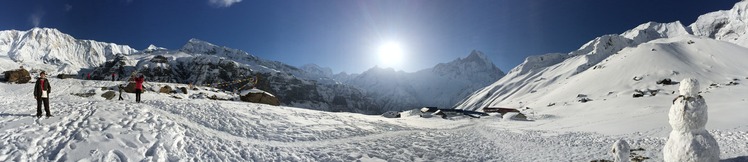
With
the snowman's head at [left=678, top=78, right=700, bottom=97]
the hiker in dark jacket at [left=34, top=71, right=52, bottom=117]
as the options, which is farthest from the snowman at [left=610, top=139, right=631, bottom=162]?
the hiker in dark jacket at [left=34, top=71, right=52, bottom=117]

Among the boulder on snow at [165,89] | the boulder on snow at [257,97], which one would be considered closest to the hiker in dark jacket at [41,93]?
the boulder on snow at [257,97]

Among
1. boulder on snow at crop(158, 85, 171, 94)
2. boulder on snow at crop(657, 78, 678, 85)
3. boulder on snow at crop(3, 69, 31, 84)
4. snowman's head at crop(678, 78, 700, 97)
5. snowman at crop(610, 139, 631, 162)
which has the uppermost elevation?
boulder on snow at crop(3, 69, 31, 84)

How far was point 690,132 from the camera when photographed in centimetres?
1109

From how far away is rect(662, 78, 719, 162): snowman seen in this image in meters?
10.8

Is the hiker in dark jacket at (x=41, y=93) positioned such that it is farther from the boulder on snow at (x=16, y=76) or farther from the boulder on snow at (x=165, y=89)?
the boulder on snow at (x=16, y=76)

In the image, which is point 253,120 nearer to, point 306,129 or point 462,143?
point 306,129

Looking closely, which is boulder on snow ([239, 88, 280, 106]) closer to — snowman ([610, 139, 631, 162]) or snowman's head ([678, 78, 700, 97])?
snowman ([610, 139, 631, 162])

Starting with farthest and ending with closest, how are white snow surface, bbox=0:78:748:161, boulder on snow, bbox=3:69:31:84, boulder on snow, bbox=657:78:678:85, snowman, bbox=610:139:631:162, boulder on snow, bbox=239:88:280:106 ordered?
boulder on snow, bbox=657:78:678:85
boulder on snow, bbox=3:69:31:84
boulder on snow, bbox=239:88:280:106
white snow surface, bbox=0:78:748:161
snowman, bbox=610:139:631:162

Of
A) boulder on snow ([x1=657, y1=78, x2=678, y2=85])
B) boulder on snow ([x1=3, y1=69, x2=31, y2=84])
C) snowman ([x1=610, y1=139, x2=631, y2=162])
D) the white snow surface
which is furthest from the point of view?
boulder on snow ([x1=657, y1=78, x2=678, y2=85])

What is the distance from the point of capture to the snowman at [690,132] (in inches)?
424

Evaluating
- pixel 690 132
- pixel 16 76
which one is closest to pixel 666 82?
pixel 690 132

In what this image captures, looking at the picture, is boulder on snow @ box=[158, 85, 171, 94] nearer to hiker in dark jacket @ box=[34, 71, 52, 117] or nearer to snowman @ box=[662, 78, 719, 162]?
hiker in dark jacket @ box=[34, 71, 52, 117]

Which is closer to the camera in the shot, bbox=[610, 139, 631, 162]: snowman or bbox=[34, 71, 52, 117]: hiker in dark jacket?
bbox=[610, 139, 631, 162]: snowman

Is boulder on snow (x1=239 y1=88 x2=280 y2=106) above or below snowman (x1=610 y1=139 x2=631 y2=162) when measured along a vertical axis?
above
